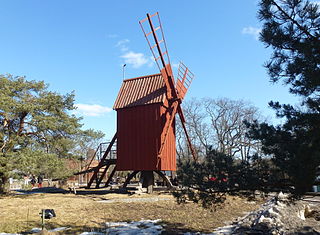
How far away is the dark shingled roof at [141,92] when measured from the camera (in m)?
16.7

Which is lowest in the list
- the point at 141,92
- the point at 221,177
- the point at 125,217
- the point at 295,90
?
the point at 125,217

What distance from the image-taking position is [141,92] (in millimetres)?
17375

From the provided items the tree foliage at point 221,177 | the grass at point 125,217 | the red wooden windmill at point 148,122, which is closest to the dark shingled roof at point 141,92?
the red wooden windmill at point 148,122

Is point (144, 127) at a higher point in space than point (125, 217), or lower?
higher

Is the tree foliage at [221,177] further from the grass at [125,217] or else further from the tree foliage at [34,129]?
the tree foliage at [34,129]

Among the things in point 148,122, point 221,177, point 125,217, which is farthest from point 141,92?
point 221,177

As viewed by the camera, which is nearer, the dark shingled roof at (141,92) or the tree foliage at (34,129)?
the tree foliage at (34,129)

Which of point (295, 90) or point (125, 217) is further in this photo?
point (125, 217)

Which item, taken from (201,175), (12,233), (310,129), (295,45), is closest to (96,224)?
(12,233)

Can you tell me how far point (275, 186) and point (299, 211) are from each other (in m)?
5.55

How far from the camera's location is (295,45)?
177 inches

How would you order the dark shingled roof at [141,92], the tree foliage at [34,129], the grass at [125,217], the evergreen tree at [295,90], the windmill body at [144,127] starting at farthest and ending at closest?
the dark shingled roof at [141,92], the windmill body at [144,127], the tree foliage at [34,129], the grass at [125,217], the evergreen tree at [295,90]

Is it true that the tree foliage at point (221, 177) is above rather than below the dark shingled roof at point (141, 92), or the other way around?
below

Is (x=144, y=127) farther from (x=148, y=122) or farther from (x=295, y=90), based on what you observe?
(x=295, y=90)
